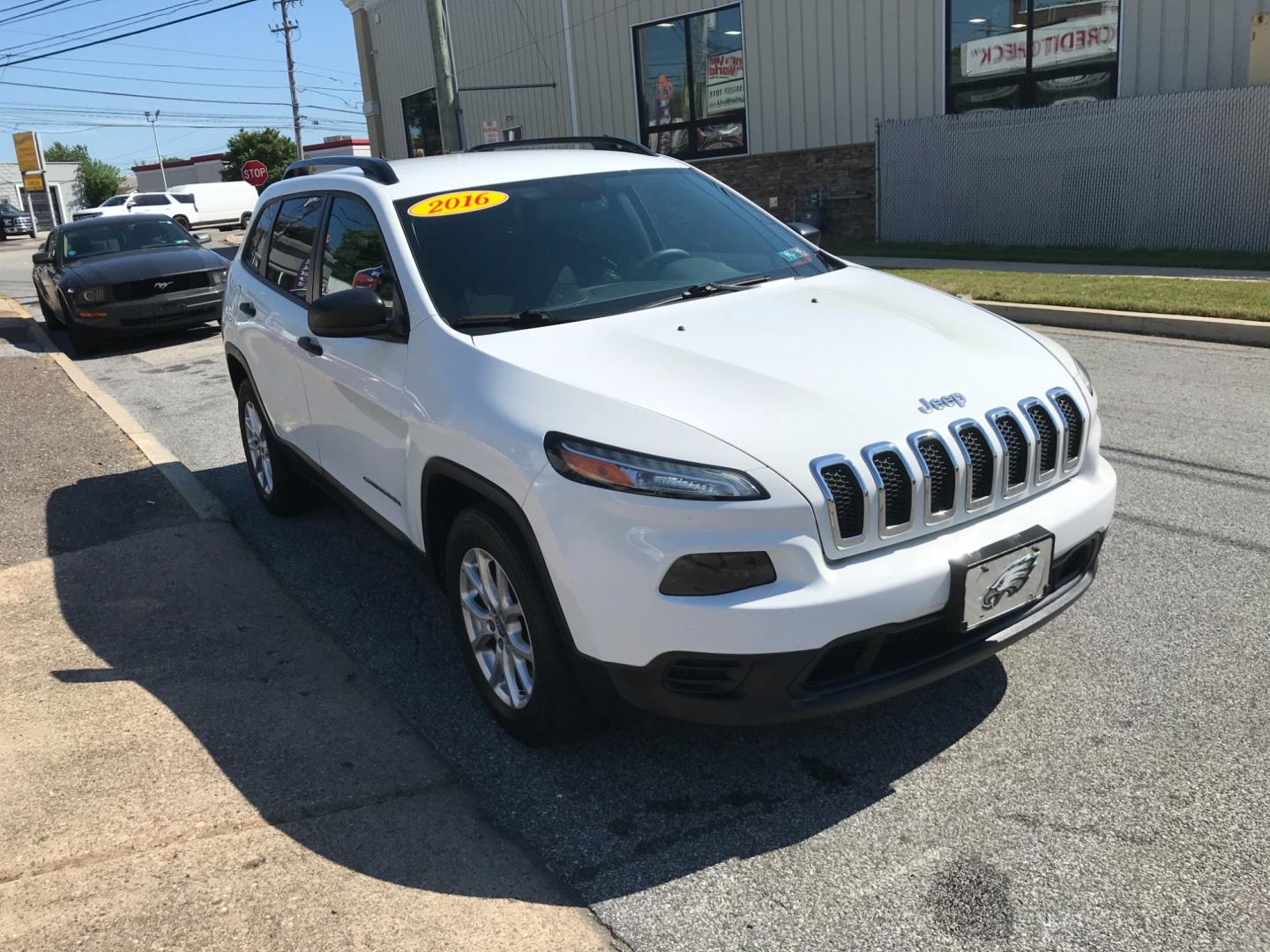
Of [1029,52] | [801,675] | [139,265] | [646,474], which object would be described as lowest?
[801,675]

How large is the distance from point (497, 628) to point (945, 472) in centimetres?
145

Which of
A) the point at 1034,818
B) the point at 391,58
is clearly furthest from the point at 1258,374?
the point at 391,58

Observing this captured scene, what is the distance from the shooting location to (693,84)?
23.1 metres

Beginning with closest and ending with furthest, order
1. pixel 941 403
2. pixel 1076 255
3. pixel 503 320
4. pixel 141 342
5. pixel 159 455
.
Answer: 1. pixel 941 403
2. pixel 503 320
3. pixel 159 455
4. pixel 141 342
5. pixel 1076 255

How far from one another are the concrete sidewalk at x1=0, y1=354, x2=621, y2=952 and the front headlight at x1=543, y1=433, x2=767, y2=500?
1051 millimetres

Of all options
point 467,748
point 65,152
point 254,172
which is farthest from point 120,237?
point 65,152

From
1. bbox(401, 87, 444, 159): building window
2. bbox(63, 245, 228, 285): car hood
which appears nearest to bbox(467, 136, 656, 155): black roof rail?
bbox(63, 245, 228, 285): car hood

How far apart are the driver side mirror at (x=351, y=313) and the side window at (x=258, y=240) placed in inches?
80.7

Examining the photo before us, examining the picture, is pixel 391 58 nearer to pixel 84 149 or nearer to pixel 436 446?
pixel 436 446

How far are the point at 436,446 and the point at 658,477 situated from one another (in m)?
1.01

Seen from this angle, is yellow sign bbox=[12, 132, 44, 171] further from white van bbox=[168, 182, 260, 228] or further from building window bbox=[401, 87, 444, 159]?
building window bbox=[401, 87, 444, 159]

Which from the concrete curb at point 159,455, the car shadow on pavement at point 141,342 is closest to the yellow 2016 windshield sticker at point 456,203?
the concrete curb at point 159,455

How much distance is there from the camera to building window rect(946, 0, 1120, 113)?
16250 millimetres

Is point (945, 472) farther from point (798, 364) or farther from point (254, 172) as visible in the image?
point (254, 172)
